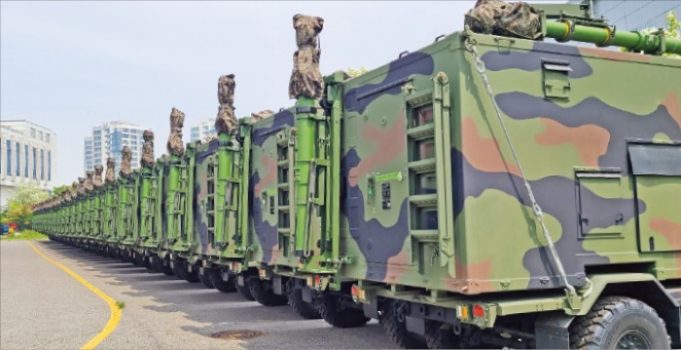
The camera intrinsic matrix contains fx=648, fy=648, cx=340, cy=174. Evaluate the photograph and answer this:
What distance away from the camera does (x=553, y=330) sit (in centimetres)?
534

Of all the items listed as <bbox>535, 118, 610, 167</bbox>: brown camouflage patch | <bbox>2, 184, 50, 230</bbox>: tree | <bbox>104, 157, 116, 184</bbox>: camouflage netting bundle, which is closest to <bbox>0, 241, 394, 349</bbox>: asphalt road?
<bbox>535, 118, 610, 167</bbox>: brown camouflage patch

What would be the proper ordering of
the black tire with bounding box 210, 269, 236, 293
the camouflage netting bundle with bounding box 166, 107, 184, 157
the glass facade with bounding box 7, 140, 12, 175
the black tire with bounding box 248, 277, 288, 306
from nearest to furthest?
the black tire with bounding box 248, 277, 288, 306 < the black tire with bounding box 210, 269, 236, 293 < the camouflage netting bundle with bounding box 166, 107, 184, 157 < the glass facade with bounding box 7, 140, 12, 175

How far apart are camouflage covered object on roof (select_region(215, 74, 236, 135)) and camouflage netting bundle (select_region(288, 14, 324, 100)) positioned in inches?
128

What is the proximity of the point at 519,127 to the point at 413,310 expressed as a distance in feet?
6.79

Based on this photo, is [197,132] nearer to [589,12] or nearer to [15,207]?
[15,207]

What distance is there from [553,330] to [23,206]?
4233 inches

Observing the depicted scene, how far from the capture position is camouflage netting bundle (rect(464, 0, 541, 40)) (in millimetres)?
5651

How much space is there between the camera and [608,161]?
592 cm

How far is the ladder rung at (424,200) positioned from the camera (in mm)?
5585

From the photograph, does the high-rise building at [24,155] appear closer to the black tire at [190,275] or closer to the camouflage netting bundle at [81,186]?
the camouflage netting bundle at [81,186]

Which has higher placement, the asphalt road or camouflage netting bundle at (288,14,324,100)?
camouflage netting bundle at (288,14,324,100)

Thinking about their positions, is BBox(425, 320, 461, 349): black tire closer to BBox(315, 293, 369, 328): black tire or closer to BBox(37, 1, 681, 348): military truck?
BBox(37, 1, 681, 348): military truck

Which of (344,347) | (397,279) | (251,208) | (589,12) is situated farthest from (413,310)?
(251,208)

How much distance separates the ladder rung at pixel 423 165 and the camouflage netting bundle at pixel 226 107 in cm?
595
